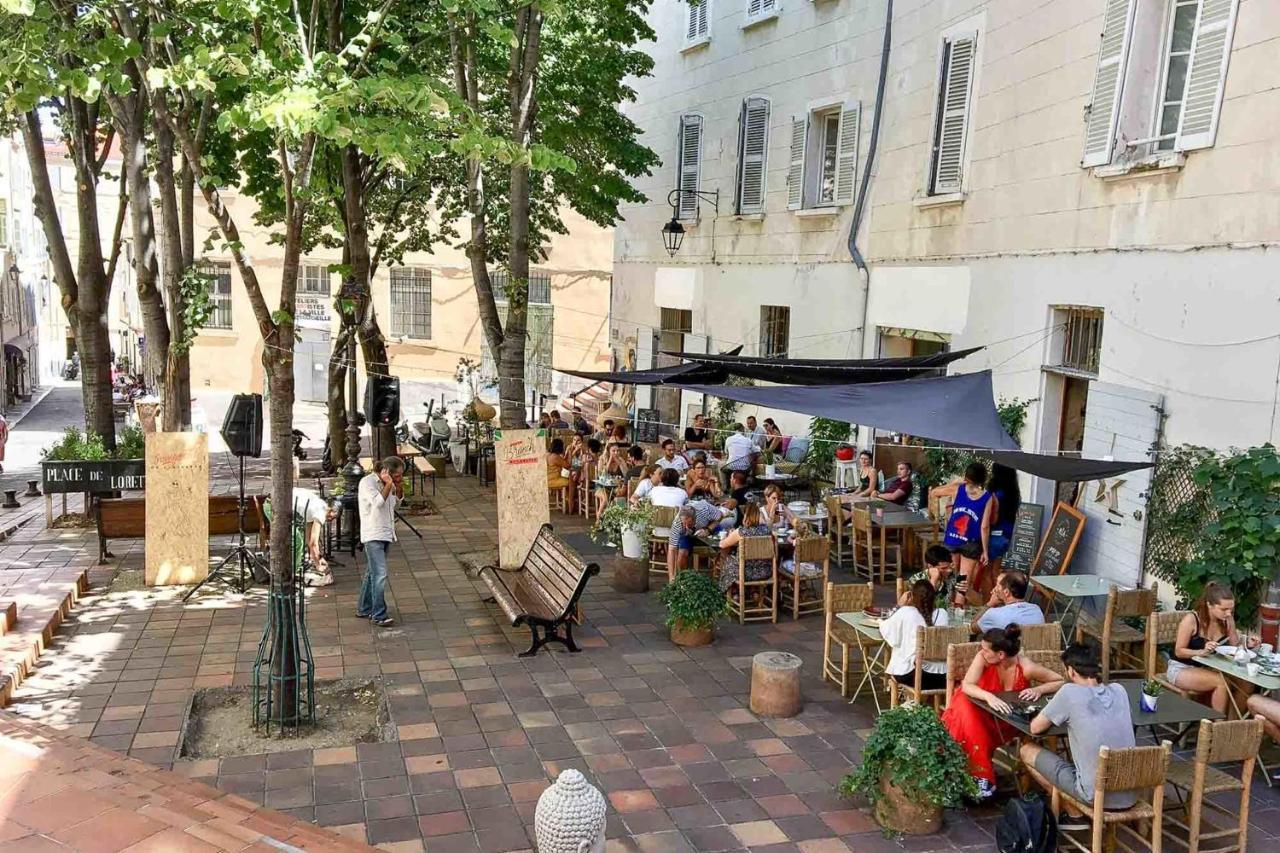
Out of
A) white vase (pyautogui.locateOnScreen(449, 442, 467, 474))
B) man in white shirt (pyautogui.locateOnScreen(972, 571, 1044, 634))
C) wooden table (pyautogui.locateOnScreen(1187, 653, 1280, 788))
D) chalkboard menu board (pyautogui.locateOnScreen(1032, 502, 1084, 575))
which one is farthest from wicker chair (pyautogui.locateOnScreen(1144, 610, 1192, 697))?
white vase (pyautogui.locateOnScreen(449, 442, 467, 474))

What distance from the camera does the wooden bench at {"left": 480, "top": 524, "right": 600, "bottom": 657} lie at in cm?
830

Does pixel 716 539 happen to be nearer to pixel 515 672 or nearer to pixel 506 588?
pixel 506 588

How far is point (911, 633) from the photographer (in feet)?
22.4

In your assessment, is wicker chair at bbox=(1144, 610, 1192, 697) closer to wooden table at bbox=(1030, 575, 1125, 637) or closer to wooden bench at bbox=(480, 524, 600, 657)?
wooden table at bbox=(1030, 575, 1125, 637)

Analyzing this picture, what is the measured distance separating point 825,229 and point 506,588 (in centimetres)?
796

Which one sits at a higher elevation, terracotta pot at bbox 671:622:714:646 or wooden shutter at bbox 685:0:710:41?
wooden shutter at bbox 685:0:710:41

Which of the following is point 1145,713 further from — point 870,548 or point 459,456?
point 459,456

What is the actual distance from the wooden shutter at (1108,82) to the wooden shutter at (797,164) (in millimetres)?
5908

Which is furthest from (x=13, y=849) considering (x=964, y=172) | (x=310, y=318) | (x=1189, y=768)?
(x=310, y=318)

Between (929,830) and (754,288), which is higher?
(754,288)

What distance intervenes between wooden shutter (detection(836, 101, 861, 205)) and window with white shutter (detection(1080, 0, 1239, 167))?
15.1 ft

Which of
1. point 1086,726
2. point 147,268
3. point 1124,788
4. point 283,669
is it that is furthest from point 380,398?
point 1124,788

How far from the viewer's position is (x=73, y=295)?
1304 centimetres

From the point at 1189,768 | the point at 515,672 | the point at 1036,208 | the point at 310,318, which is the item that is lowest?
the point at 515,672
